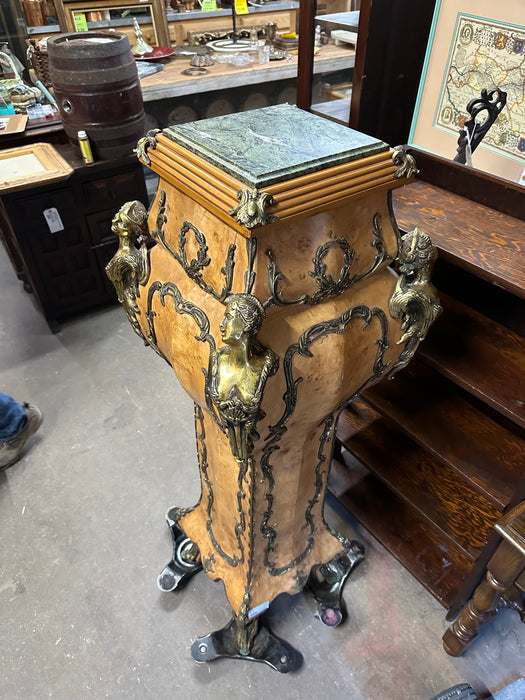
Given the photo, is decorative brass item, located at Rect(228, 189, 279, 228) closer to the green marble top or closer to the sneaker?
the green marble top

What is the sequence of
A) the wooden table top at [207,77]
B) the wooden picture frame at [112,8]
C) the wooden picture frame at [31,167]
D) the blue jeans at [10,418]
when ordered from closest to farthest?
the blue jeans at [10,418], the wooden picture frame at [31,167], the wooden table top at [207,77], the wooden picture frame at [112,8]

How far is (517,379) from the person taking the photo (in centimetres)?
127

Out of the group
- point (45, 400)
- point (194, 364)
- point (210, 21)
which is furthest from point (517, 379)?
point (210, 21)

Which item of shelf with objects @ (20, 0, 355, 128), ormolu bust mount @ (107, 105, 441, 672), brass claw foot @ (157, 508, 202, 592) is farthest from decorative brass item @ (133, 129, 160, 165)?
shelf with objects @ (20, 0, 355, 128)

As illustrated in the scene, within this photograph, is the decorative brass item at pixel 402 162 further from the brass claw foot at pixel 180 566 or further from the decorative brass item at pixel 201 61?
the decorative brass item at pixel 201 61

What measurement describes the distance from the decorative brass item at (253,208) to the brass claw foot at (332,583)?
133 centimetres

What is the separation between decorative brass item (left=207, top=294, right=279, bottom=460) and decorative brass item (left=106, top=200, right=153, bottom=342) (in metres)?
0.34

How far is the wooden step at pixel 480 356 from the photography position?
1.23 m

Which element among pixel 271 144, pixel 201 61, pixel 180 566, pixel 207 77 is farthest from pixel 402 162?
pixel 201 61

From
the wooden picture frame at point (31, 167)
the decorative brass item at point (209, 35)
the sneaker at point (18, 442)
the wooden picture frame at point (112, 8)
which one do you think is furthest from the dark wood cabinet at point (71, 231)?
the decorative brass item at point (209, 35)

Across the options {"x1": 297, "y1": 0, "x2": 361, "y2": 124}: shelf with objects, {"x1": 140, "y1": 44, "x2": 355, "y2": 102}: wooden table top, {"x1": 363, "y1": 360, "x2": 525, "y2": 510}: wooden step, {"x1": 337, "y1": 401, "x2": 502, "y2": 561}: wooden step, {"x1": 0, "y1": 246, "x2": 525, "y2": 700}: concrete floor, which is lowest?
{"x1": 0, "y1": 246, "x2": 525, "y2": 700}: concrete floor

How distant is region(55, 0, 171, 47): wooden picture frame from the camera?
4.13 metres

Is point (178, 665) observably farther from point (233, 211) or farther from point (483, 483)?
point (233, 211)

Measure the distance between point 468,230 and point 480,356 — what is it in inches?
13.3
